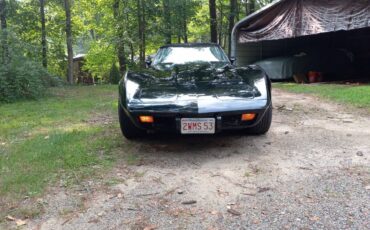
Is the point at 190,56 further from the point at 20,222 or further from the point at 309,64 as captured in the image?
the point at 309,64

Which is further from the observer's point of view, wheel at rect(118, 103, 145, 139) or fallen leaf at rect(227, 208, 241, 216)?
wheel at rect(118, 103, 145, 139)

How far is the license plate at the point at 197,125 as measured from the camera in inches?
146

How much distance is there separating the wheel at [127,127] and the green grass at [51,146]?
0.20 metres

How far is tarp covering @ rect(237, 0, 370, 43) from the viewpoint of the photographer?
1082 cm

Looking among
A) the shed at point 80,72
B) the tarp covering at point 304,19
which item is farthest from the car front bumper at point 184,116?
the shed at point 80,72

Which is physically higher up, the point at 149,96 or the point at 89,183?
the point at 149,96

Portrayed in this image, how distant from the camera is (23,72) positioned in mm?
9250

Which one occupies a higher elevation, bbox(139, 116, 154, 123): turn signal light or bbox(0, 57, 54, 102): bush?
bbox(0, 57, 54, 102): bush

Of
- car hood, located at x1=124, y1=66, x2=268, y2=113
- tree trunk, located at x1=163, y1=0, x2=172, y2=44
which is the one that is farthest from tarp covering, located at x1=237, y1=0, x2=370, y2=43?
car hood, located at x1=124, y1=66, x2=268, y2=113

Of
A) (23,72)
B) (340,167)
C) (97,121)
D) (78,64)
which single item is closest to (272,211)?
(340,167)

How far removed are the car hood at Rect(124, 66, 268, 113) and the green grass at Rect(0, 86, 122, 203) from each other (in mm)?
750

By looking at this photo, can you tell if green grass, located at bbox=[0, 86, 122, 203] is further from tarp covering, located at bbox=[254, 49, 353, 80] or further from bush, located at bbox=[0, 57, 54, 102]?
tarp covering, located at bbox=[254, 49, 353, 80]

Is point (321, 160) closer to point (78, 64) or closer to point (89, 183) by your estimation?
point (89, 183)

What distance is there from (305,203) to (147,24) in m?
13.7
